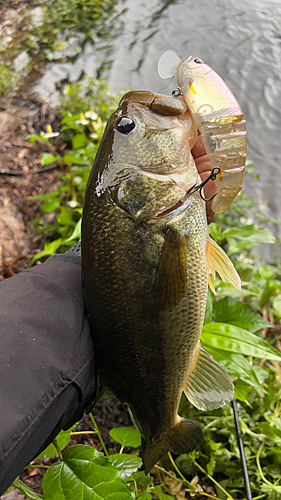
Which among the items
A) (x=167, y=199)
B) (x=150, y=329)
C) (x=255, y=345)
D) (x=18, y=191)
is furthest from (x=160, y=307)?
(x=18, y=191)

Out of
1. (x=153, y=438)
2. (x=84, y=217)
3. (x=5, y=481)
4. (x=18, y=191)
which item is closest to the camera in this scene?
(x=5, y=481)

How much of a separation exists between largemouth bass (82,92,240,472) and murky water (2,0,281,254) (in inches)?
173

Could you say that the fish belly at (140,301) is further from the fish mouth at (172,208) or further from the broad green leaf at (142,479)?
the broad green leaf at (142,479)

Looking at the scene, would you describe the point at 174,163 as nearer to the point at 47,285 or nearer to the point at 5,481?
the point at 47,285

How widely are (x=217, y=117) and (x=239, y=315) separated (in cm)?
141

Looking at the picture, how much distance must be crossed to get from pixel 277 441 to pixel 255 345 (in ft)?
2.48

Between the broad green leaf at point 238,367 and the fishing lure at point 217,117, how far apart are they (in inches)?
42.7

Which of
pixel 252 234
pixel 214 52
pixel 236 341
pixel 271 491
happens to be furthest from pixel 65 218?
pixel 214 52

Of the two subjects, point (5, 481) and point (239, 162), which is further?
point (239, 162)

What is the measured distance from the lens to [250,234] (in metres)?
2.93

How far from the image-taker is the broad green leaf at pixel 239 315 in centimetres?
231

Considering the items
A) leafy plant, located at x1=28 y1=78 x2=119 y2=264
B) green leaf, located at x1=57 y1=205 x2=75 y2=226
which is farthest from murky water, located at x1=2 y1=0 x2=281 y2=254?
green leaf, located at x1=57 y1=205 x2=75 y2=226

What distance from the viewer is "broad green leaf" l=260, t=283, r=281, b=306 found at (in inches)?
118

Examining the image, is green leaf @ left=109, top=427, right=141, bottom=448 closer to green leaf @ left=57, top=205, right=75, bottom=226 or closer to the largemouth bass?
the largemouth bass
